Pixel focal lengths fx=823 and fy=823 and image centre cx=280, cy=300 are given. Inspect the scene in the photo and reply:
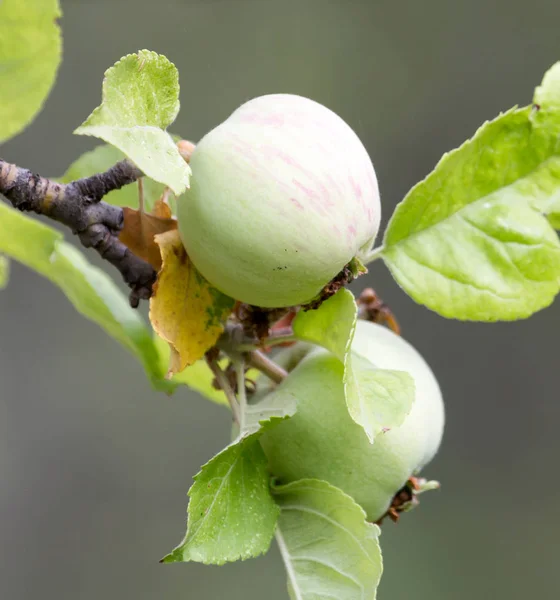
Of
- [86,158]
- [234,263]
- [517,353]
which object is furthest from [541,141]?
[517,353]

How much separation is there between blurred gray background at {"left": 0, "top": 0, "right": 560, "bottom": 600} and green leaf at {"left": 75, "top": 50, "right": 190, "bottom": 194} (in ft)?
6.39

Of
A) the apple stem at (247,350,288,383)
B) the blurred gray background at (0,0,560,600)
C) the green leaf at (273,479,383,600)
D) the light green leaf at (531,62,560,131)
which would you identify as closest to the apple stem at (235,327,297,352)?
the apple stem at (247,350,288,383)

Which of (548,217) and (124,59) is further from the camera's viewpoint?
(548,217)

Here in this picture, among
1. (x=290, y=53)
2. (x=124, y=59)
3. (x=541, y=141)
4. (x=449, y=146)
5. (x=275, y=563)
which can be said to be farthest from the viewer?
(x=290, y=53)

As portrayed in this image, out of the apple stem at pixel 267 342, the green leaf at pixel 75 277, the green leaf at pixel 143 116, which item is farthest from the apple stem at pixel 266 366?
the green leaf at pixel 143 116

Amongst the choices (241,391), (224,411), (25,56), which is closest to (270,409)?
(241,391)

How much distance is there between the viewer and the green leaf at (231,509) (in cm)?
54

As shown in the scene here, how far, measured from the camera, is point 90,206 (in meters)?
0.60

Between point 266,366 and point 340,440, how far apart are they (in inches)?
3.9

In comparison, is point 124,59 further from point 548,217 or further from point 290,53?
point 290,53

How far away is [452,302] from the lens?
2.07 ft

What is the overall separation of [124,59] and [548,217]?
0.35 meters

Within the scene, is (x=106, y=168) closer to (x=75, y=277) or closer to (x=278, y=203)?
(x=75, y=277)

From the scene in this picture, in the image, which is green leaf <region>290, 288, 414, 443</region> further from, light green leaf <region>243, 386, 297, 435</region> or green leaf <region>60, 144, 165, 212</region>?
green leaf <region>60, 144, 165, 212</region>
